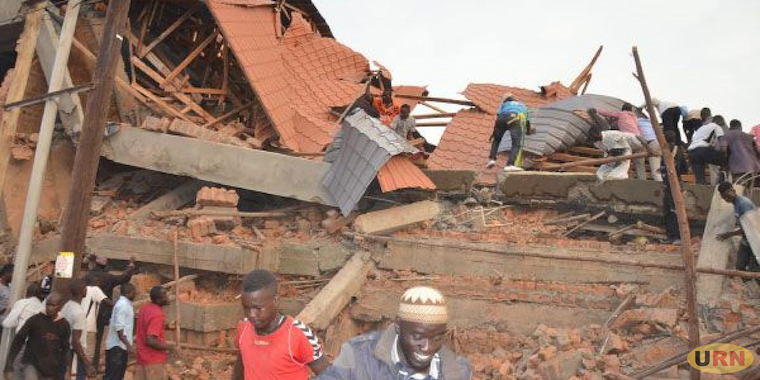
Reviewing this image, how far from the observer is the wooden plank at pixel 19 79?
10.7 m

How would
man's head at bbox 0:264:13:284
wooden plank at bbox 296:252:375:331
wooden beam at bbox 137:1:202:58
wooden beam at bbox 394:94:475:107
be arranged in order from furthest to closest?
1. wooden beam at bbox 394:94:475:107
2. wooden beam at bbox 137:1:202:58
3. man's head at bbox 0:264:13:284
4. wooden plank at bbox 296:252:375:331

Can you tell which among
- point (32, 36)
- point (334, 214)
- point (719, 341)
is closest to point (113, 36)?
point (334, 214)

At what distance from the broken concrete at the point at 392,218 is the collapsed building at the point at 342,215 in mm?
26

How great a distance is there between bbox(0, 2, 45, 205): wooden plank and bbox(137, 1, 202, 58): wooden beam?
169cm

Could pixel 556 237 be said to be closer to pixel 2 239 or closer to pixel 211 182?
pixel 211 182

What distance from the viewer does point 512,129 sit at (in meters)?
10.3

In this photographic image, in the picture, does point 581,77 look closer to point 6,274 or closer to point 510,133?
point 510,133

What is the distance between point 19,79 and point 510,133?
25.5 ft

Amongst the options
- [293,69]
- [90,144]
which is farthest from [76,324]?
[293,69]

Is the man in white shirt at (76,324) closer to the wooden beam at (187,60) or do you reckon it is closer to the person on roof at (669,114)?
the wooden beam at (187,60)

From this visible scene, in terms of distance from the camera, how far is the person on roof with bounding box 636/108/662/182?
9281 mm

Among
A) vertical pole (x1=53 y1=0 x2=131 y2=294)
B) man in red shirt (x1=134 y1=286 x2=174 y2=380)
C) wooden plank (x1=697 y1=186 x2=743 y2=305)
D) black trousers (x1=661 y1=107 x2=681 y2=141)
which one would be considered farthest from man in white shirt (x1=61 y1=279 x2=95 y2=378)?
black trousers (x1=661 y1=107 x2=681 y2=141)

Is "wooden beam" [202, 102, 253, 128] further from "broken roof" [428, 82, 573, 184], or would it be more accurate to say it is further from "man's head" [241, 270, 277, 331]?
"man's head" [241, 270, 277, 331]

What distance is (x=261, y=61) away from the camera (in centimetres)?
1222
